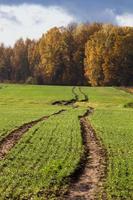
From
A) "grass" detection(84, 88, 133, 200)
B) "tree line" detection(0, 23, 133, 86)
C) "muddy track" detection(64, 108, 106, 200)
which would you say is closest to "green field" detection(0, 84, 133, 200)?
"grass" detection(84, 88, 133, 200)

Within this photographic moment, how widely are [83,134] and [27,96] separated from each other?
225 feet

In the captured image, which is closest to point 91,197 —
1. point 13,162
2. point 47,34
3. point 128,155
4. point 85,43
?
point 13,162

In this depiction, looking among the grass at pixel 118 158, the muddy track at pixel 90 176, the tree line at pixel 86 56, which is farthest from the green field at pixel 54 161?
the tree line at pixel 86 56

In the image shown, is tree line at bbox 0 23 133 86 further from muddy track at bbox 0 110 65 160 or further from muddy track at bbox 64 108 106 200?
muddy track at bbox 64 108 106 200

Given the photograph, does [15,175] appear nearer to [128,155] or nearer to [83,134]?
[128,155]

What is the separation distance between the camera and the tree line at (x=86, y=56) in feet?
524

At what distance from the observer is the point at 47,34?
193250mm

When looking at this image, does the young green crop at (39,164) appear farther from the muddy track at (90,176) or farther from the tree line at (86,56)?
the tree line at (86,56)

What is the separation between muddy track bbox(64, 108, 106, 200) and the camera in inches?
810

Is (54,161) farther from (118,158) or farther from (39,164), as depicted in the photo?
(118,158)

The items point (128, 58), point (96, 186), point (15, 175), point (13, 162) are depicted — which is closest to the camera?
point (96, 186)

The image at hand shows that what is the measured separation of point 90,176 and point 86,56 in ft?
487

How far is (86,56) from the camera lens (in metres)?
171

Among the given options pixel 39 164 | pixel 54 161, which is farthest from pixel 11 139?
pixel 39 164
